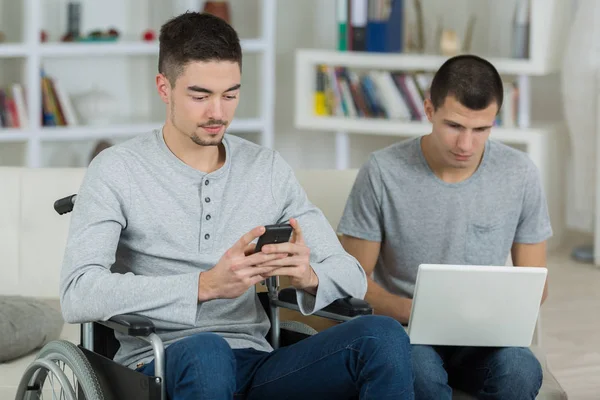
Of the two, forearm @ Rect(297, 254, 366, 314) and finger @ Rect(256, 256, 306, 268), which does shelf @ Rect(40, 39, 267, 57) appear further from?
finger @ Rect(256, 256, 306, 268)

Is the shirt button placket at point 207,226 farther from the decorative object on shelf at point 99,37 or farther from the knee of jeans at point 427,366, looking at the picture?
the decorative object on shelf at point 99,37

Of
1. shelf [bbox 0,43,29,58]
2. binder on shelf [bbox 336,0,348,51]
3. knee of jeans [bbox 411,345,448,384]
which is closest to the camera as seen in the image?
knee of jeans [bbox 411,345,448,384]

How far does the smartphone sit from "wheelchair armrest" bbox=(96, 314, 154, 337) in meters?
0.24

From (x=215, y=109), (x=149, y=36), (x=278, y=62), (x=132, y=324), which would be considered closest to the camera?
(x=132, y=324)

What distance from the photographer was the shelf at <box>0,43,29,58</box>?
4891 millimetres

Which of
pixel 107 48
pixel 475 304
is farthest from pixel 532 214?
pixel 107 48

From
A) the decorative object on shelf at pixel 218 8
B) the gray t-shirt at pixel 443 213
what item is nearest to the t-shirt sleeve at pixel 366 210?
the gray t-shirt at pixel 443 213

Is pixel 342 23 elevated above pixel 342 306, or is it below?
above

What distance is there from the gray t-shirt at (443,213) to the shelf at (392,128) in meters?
2.56

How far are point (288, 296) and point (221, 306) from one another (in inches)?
5.5

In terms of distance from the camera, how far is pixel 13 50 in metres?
4.92

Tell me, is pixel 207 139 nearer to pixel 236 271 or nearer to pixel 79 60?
pixel 236 271

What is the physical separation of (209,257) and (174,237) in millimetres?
80

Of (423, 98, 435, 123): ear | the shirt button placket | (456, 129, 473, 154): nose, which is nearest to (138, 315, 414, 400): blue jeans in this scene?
the shirt button placket
